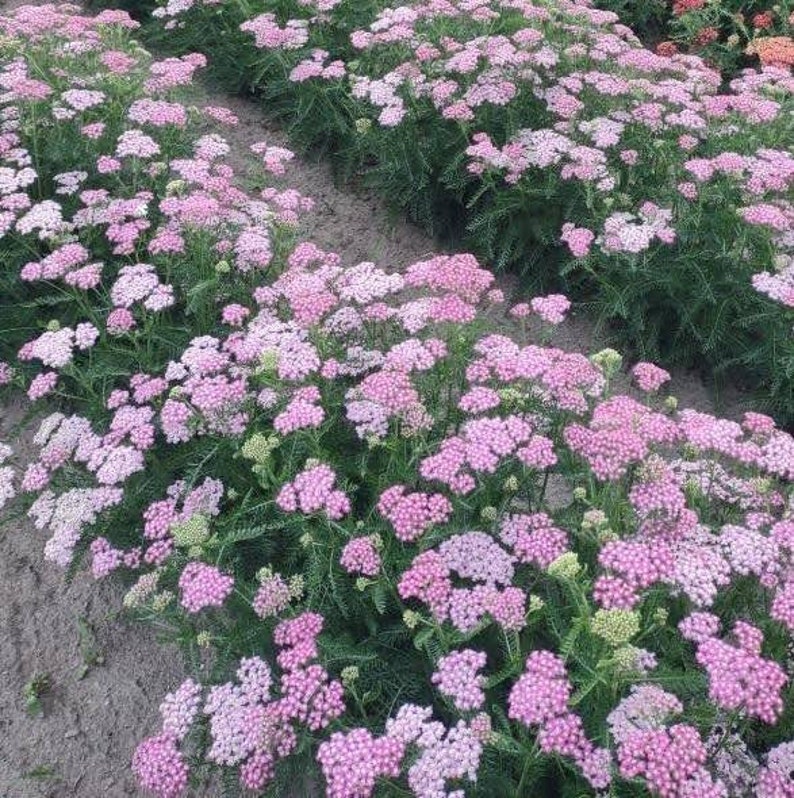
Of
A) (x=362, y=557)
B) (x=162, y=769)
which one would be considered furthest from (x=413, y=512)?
(x=162, y=769)

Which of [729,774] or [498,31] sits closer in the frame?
[729,774]

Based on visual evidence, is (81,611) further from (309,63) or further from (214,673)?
(309,63)

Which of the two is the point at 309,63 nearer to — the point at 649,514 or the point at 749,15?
the point at 649,514

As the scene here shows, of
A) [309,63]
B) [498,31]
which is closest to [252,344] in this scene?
[309,63]

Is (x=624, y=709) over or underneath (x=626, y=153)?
underneath

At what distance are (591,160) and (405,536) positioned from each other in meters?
3.03

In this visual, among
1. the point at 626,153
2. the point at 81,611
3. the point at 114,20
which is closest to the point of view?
the point at 81,611

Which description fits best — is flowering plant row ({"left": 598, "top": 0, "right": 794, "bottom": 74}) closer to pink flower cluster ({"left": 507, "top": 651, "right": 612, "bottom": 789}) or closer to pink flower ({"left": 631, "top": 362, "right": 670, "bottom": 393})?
pink flower ({"left": 631, "top": 362, "right": 670, "bottom": 393})

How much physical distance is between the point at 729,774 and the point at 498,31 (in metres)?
5.76

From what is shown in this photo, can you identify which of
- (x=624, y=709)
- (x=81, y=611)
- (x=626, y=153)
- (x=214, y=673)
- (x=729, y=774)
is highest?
(x=626, y=153)

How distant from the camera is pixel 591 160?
15.7 feet

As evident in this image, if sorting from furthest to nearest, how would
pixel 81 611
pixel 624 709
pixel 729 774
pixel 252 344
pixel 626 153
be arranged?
pixel 626 153, pixel 81 611, pixel 252 344, pixel 729 774, pixel 624 709

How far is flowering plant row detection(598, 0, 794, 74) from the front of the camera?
7.42m

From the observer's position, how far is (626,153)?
5031 millimetres
